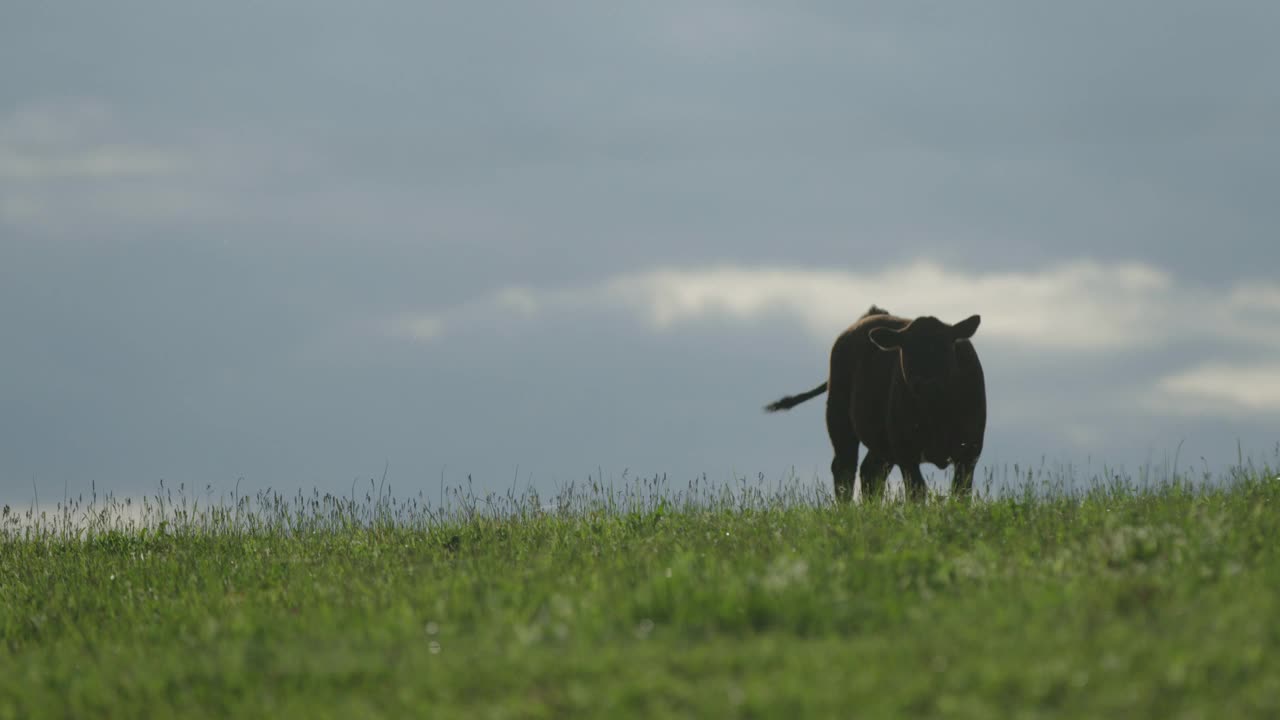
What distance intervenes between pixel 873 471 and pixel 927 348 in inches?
98.3

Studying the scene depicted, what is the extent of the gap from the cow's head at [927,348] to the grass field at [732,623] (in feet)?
6.10

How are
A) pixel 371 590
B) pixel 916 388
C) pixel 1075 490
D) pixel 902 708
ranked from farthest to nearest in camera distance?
1. pixel 916 388
2. pixel 1075 490
3. pixel 371 590
4. pixel 902 708

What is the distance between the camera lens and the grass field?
5.62 meters

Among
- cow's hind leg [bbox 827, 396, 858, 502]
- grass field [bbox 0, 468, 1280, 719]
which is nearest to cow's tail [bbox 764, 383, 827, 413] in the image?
cow's hind leg [bbox 827, 396, 858, 502]

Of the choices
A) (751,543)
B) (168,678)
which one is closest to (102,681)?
(168,678)

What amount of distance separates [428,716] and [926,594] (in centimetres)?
339

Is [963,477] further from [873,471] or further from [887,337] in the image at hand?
[887,337]

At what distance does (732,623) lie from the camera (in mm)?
6887

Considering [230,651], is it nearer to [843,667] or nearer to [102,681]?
[102,681]

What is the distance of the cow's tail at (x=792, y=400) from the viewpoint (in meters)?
17.0

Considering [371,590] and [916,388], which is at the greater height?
[916,388]

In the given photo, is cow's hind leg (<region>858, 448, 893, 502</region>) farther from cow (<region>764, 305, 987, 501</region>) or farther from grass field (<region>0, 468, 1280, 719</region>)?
grass field (<region>0, 468, 1280, 719</region>)

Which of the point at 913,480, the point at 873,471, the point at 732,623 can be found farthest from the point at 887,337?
the point at 732,623

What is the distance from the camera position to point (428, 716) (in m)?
5.62
